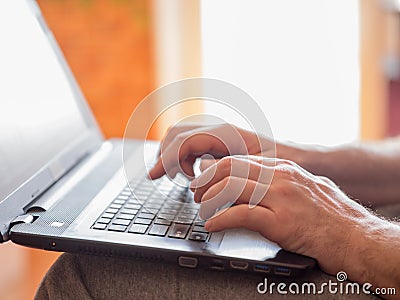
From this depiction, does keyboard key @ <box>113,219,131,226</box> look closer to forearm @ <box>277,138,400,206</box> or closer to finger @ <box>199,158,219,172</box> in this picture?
finger @ <box>199,158,219,172</box>

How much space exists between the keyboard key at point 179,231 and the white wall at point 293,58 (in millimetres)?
1617

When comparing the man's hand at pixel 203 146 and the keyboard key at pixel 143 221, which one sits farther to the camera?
the man's hand at pixel 203 146

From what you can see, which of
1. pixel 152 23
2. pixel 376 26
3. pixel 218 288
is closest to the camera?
pixel 218 288

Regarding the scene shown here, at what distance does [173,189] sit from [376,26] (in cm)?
168

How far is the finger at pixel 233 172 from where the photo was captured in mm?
728

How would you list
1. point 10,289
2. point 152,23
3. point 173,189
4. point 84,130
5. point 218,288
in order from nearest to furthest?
point 218,288, point 173,189, point 84,130, point 10,289, point 152,23

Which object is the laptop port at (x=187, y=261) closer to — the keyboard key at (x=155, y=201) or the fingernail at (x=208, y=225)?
the fingernail at (x=208, y=225)

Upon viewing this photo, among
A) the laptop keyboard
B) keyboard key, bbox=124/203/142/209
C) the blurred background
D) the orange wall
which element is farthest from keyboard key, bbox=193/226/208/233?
the orange wall

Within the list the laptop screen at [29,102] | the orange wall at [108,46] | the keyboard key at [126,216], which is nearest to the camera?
the keyboard key at [126,216]

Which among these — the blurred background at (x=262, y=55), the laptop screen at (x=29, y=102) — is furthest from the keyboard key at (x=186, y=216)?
the blurred background at (x=262, y=55)

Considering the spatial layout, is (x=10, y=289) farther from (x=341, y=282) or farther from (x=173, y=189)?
(x=341, y=282)

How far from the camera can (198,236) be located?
708 millimetres

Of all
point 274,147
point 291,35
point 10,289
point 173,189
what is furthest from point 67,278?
point 291,35

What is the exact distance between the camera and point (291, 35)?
240 cm
